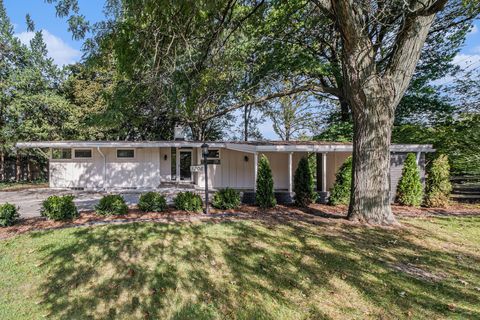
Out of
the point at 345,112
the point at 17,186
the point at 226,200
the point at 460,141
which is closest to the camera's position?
the point at 226,200

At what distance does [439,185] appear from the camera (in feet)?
30.6

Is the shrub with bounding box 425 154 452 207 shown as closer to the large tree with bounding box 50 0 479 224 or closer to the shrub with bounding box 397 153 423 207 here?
the shrub with bounding box 397 153 423 207

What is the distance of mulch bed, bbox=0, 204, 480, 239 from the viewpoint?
658 centimetres

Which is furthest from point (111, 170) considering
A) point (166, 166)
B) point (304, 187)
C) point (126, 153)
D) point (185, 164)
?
point (304, 187)

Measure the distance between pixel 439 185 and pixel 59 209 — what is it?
1166 centimetres

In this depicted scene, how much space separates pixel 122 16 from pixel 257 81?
6728 mm

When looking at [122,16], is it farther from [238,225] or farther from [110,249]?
[238,225]

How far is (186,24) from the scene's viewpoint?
4867 millimetres

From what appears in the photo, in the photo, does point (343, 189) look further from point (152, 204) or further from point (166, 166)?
point (166, 166)

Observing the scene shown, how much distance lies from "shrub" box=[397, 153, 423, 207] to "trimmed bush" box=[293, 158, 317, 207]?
3216 millimetres

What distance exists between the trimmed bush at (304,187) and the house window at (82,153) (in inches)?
414

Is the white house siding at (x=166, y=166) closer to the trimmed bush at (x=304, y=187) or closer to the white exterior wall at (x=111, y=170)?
the white exterior wall at (x=111, y=170)

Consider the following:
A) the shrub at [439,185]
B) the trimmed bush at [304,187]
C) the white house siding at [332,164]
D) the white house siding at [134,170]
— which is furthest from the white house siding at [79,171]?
the shrub at [439,185]

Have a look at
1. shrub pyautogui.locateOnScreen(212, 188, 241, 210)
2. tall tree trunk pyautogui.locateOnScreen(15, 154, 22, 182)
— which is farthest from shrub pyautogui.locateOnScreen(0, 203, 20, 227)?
tall tree trunk pyautogui.locateOnScreen(15, 154, 22, 182)
